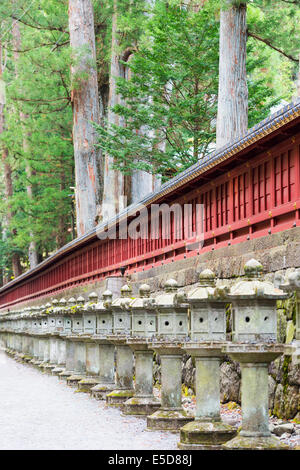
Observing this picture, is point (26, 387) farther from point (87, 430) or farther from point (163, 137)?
point (163, 137)

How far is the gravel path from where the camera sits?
8352mm

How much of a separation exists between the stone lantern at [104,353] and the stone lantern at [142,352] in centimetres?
208

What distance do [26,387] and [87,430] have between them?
6.90 m

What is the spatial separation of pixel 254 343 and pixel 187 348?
4.05 feet

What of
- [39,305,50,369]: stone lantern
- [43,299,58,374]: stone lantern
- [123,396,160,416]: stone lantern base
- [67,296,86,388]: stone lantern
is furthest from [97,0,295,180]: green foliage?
[123,396,160,416]: stone lantern base

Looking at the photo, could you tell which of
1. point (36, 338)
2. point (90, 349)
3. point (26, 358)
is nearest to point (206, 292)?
point (90, 349)

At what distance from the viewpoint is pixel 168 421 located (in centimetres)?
939

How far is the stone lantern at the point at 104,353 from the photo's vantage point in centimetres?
1317

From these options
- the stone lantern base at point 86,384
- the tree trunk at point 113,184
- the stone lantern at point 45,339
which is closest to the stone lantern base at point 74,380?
the stone lantern base at point 86,384

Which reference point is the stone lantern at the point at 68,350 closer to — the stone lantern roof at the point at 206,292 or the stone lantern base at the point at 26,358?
the stone lantern base at the point at 26,358

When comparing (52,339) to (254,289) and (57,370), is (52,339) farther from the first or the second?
(254,289)

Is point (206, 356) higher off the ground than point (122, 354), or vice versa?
point (206, 356)

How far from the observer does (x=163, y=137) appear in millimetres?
28422
